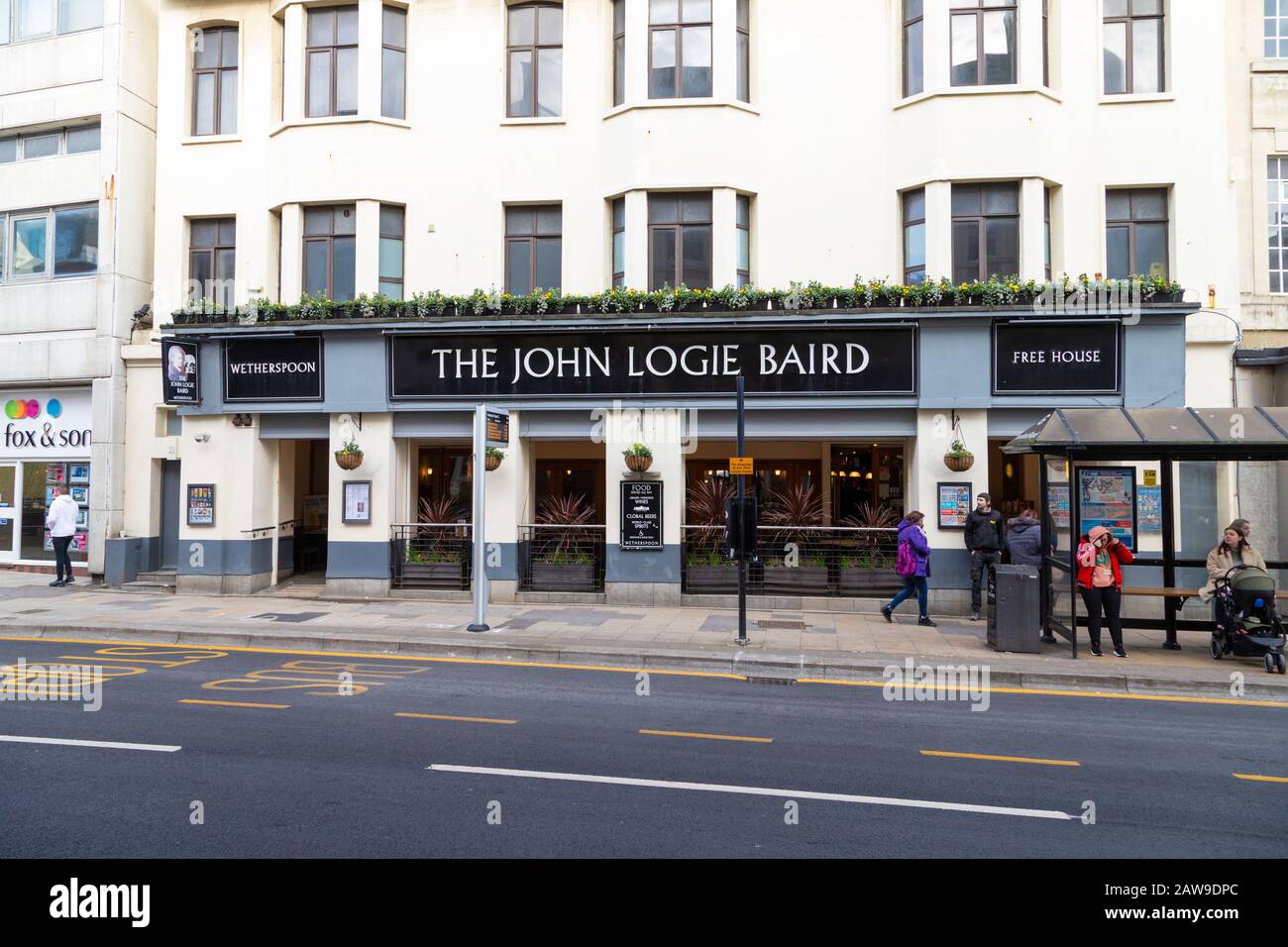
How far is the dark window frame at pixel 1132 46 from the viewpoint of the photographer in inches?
571

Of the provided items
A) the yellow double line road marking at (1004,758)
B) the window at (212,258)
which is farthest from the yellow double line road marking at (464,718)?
the window at (212,258)

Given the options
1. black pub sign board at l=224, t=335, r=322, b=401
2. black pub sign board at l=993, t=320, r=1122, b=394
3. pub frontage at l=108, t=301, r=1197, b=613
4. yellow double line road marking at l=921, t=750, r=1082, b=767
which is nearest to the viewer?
yellow double line road marking at l=921, t=750, r=1082, b=767

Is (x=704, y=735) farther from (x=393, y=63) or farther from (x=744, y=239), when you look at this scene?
(x=393, y=63)

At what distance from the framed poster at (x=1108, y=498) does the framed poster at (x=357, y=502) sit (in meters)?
12.2

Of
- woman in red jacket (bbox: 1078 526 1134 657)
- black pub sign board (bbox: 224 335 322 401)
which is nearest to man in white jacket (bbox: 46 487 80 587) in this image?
black pub sign board (bbox: 224 335 322 401)

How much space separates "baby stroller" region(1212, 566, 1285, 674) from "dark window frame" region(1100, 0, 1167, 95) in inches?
368

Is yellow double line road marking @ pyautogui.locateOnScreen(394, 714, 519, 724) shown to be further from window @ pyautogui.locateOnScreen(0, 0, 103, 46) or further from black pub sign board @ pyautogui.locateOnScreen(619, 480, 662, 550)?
window @ pyautogui.locateOnScreen(0, 0, 103, 46)

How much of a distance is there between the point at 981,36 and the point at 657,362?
8154 millimetres

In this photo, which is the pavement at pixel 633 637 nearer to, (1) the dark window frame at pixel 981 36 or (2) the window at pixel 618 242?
(2) the window at pixel 618 242

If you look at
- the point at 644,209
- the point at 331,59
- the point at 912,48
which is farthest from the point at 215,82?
the point at 912,48

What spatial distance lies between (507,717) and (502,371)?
28.5 ft

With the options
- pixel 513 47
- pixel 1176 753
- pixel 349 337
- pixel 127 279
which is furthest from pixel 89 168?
pixel 1176 753

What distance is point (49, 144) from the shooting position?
18359 mm

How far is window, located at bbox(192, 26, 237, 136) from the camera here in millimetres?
16969
